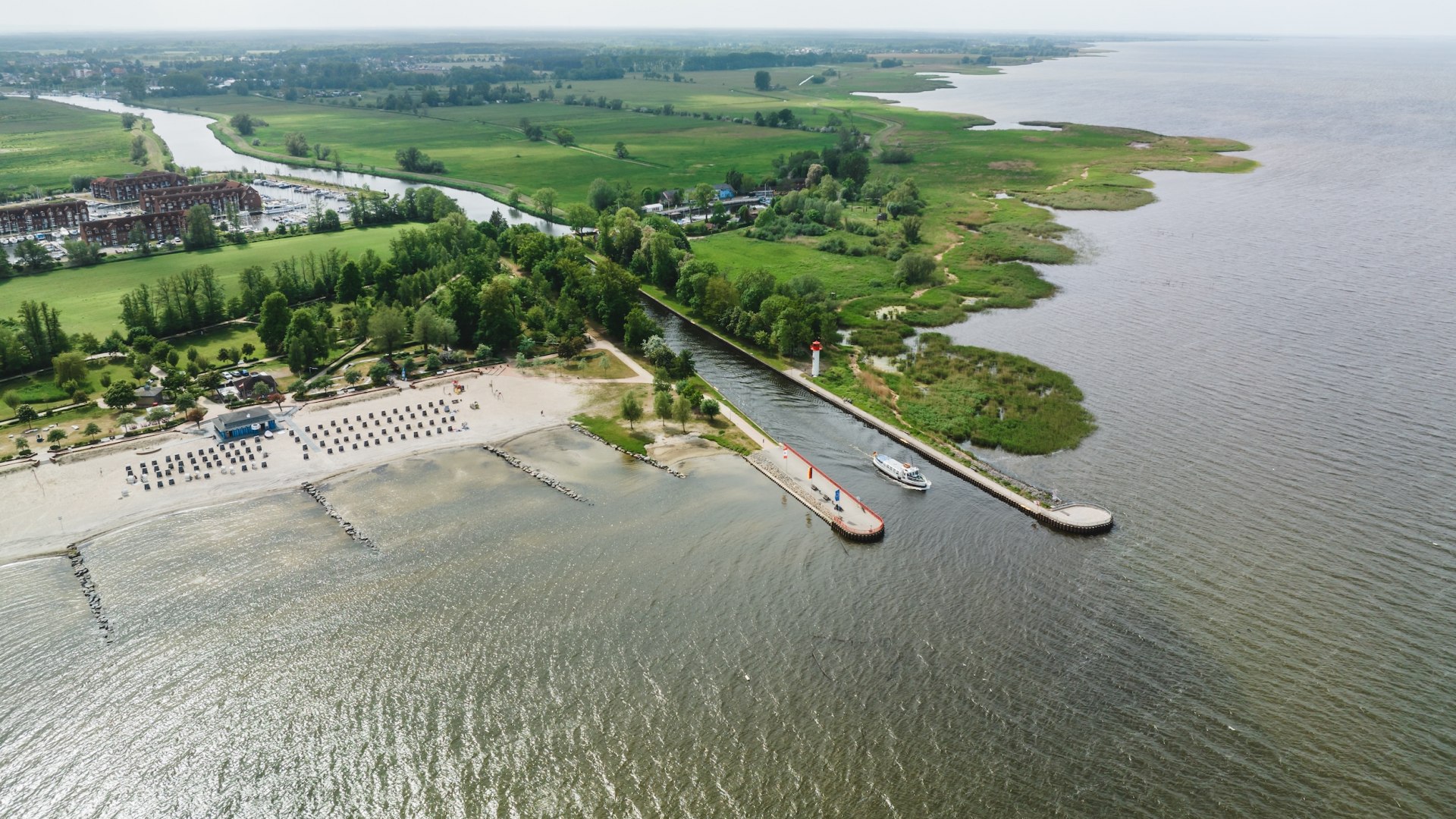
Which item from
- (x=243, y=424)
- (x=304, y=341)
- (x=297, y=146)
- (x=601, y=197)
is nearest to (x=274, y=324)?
(x=304, y=341)

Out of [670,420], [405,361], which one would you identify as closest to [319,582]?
[670,420]

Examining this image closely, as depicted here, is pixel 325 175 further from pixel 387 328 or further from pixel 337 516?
pixel 337 516

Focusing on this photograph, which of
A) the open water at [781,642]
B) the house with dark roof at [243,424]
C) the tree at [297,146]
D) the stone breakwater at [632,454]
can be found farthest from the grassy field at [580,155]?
the open water at [781,642]

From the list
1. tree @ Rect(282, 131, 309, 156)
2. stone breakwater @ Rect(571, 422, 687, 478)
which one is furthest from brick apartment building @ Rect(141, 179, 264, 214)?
stone breakwater @ Rect(571, 422, 687, 478)

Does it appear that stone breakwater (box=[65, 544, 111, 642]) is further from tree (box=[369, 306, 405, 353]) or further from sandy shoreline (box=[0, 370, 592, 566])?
tree (box=[369, 306, 405, 353])

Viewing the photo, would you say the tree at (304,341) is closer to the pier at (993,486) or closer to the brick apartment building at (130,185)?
the pier at (993,486)

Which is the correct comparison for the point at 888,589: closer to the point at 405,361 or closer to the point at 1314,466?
the point at 1314,466
